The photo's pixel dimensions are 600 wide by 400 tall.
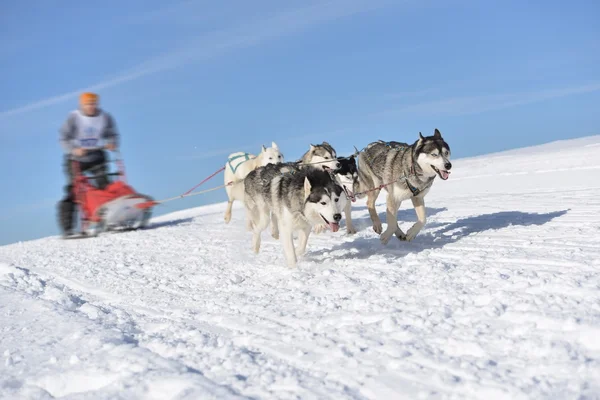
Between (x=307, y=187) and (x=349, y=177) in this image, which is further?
(x=349, y=177)

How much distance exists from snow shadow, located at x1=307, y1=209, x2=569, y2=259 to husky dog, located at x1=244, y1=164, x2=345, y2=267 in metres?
0.56

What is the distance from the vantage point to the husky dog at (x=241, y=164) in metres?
9.20

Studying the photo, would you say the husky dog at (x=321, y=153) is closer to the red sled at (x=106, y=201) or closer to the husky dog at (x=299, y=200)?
the husky dog at (x=299, y=200)

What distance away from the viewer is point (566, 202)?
7.71 metres

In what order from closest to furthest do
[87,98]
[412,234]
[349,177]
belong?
[412,234], [349,177], [87,98]

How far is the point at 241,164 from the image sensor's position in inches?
390

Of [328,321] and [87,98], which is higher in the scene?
[87,98]

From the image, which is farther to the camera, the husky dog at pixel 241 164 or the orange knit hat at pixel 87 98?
the husky dog at pixel 241 164

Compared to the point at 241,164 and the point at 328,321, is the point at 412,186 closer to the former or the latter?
the point at 328,321

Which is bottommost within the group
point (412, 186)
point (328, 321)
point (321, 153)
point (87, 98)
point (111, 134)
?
point (328, 321)

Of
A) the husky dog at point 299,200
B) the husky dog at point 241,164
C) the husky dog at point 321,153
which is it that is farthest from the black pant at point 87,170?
the husky dog at point 299,200

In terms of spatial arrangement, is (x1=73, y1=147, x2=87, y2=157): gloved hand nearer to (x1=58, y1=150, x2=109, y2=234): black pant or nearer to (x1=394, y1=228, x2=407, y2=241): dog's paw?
(x1=58, y1=150, x2=109, y2=234): black pant

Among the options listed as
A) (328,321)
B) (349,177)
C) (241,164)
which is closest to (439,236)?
(349,177)

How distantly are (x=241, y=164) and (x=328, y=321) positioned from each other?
692 cm
